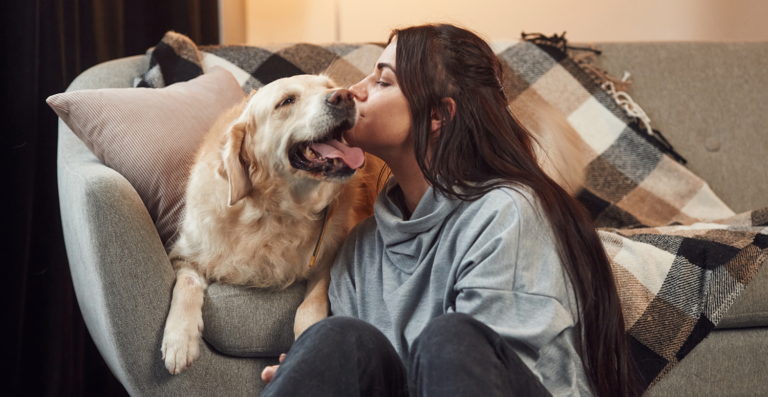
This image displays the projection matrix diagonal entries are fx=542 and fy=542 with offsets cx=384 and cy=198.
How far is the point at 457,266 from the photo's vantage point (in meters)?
1.00

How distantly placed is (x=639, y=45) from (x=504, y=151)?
4.89ft

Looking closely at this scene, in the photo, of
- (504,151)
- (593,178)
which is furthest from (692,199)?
(504,151)

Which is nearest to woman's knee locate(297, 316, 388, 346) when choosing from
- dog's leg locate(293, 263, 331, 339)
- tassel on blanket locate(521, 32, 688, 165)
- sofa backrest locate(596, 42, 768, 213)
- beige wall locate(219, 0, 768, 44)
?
dog's leg locate(293, 263, 331, 339)

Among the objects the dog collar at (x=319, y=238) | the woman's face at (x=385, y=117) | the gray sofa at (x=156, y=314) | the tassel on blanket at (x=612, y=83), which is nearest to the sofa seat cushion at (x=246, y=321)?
the gray sofa at (x=156, y=314)

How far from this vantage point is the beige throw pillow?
1.38 meters

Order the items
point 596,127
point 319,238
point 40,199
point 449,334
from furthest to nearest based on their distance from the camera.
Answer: point 596,127, point 40,199, point 319,238, point 449,334

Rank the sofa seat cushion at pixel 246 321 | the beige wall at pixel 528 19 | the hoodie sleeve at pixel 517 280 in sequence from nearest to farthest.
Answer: the hoodie sleeve at pixel 517 280, the sofa seat cushion at pixel 246 321, the beige wall at pixel 528 19

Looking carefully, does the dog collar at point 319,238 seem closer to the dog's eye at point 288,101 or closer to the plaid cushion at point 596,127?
the dog's eye at point 288,101

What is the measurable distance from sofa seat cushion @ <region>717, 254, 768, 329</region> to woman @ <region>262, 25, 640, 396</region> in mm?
415

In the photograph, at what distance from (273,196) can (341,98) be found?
28 centimetres

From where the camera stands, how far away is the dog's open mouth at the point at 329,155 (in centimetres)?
119

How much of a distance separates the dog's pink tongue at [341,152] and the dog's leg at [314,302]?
0.29 meters

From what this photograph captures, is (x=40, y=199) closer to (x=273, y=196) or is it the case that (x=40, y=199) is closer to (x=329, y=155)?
(x=273, y=196)

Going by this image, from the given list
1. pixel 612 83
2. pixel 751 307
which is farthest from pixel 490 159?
pixel 612 83
